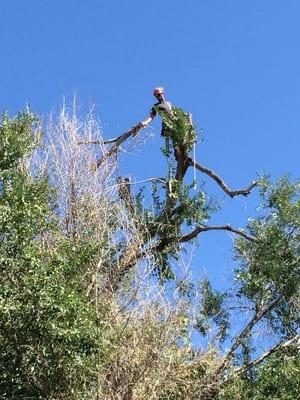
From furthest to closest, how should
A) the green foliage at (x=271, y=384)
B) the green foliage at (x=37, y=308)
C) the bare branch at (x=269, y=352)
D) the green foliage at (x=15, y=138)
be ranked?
the bare branch at (x=269, y=352) < the green foliage at (x=271, y=384) < the green foliage at (x=15, y=138) < the green foliage at (x=37, y=308)

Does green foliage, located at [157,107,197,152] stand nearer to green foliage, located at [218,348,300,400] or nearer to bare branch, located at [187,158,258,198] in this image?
bare branch, located at [187,158,258,198]

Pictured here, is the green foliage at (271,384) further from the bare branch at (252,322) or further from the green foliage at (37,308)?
the green foliage at (37,308)

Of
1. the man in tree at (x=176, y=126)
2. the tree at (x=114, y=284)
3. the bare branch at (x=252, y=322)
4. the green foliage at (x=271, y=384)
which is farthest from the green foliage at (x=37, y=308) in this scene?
the man in tree at (x=176, y=126)

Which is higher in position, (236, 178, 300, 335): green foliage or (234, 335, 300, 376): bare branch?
(236, 178, 300, 335): green foliage

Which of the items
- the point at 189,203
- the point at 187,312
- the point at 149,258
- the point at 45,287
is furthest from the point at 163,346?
the point at 189,203

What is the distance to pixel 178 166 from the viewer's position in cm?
1191

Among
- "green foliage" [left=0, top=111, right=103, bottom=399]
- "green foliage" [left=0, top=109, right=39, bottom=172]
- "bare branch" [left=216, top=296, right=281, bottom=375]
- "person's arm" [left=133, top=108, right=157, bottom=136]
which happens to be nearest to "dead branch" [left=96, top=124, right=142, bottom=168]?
"person's arm" [left=133, top=108, right=157, bottom=136]

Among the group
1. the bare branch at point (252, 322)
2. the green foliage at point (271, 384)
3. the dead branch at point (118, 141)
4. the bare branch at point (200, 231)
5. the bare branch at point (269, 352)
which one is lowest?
the green foliage at point (271, 384)

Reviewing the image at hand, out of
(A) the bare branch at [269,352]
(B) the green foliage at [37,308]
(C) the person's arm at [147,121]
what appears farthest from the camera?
(C) the person's arm at [147,121]

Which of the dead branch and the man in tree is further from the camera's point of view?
the man in tree

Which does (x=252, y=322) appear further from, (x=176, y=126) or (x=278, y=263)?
(x=176, y=126)

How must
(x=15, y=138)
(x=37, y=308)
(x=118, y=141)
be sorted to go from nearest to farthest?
(x=37, y=308) < (x=15, y=138) < (x=118, y=141)

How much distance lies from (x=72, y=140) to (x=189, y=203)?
7.77 ft

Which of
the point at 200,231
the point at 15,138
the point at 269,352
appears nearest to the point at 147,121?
the point at 200,231
